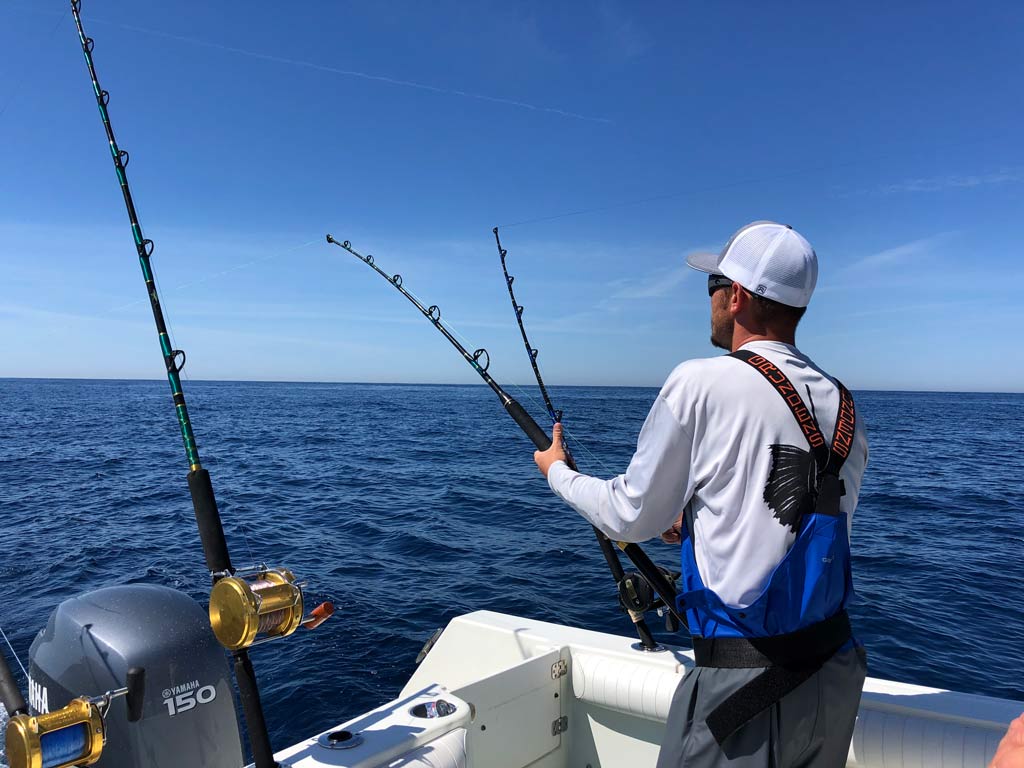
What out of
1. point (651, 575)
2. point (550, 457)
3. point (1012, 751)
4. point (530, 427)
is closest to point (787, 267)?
point (550, 457)

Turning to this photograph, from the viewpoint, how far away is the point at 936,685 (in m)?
5.91

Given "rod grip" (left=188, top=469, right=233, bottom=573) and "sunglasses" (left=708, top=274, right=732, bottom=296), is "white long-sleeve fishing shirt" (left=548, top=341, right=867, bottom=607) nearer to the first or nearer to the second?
"sunglasses" (left=708, top=274, right=732, bottom=296)

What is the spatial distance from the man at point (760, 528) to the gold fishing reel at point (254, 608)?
107 centimetres

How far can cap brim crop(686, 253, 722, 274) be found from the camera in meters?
1.76

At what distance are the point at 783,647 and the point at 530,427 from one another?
1584 millimetres

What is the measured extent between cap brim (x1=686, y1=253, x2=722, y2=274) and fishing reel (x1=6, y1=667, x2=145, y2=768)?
A: 75.3 inches

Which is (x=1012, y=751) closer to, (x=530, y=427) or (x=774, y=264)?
(x=774, y=264)

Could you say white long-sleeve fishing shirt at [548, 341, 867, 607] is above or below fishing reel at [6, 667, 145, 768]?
above

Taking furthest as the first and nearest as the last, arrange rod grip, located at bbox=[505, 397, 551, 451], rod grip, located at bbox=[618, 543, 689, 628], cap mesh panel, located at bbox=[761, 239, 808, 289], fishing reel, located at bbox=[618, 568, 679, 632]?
fishing reel, located at bbox=[618, 568, 679, 632] < rod grip, located at bbox=[505, 397, 551, 451] < rod grip, located at bbox=[618, 543, 689, 628] < cap mesh panel, located at bbox=[761, 239, 808, 289]

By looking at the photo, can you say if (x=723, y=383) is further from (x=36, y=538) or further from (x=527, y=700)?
(x=36, y=538)

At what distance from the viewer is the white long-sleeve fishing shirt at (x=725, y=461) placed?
143 cm

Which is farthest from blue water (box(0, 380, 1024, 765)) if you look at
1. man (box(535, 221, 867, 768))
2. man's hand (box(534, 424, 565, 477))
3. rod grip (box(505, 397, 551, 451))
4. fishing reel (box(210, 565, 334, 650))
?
man (box(535, 221, 867, 768))

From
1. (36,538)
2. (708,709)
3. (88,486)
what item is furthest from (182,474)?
(708,709)

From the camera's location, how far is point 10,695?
79.4 inches
